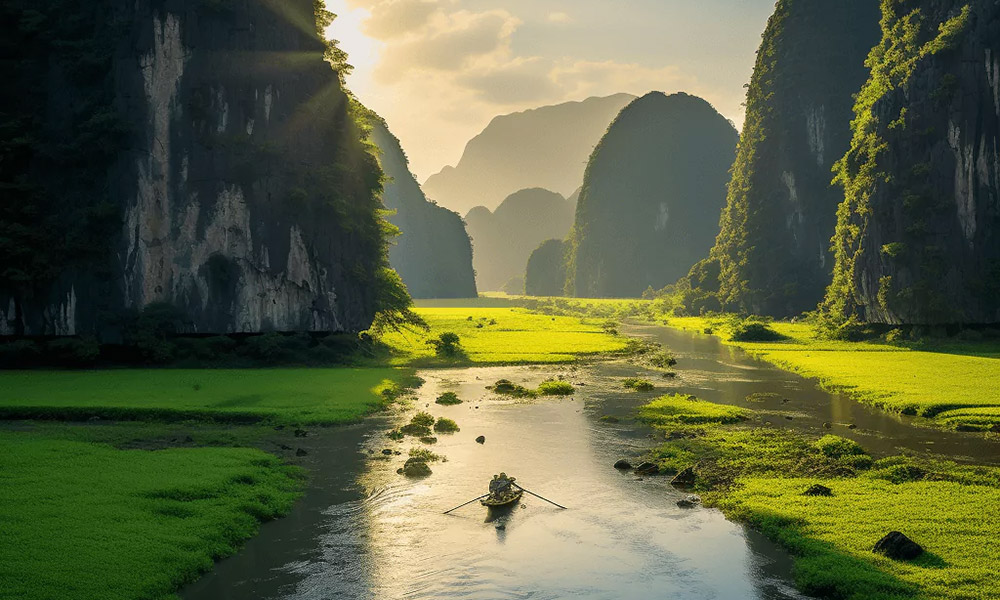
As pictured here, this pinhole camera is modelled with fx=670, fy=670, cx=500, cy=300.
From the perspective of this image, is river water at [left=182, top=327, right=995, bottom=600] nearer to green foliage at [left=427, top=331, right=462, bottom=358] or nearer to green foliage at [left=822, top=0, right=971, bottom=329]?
green foliage at [left=427, top=331, right=462, bottom=358]

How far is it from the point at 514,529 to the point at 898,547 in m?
7.73

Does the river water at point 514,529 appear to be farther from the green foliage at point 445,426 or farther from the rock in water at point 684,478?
the green foliage at point 445,426

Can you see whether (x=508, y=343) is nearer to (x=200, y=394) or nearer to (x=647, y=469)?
(x=200, y=394)

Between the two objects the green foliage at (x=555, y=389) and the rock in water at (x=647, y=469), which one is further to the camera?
the green foliage at (x=555, y=389)

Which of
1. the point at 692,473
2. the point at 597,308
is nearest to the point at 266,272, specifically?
the point at 692,473

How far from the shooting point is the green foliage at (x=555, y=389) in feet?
110

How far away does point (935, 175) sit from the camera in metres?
53.3

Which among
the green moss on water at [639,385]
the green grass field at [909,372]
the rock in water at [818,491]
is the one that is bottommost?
the rock in water at [818,491]

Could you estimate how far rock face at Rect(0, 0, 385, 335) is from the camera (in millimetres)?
41469

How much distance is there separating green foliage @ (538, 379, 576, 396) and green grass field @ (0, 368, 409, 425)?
314 inches

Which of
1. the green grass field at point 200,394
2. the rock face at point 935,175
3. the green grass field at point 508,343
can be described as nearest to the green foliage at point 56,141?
the green grass field at point 200,394

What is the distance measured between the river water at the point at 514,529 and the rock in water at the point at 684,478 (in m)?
0.30

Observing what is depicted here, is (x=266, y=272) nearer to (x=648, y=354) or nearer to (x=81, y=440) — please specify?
(x=81, y=440)

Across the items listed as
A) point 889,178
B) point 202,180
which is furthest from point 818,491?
point 889,178
